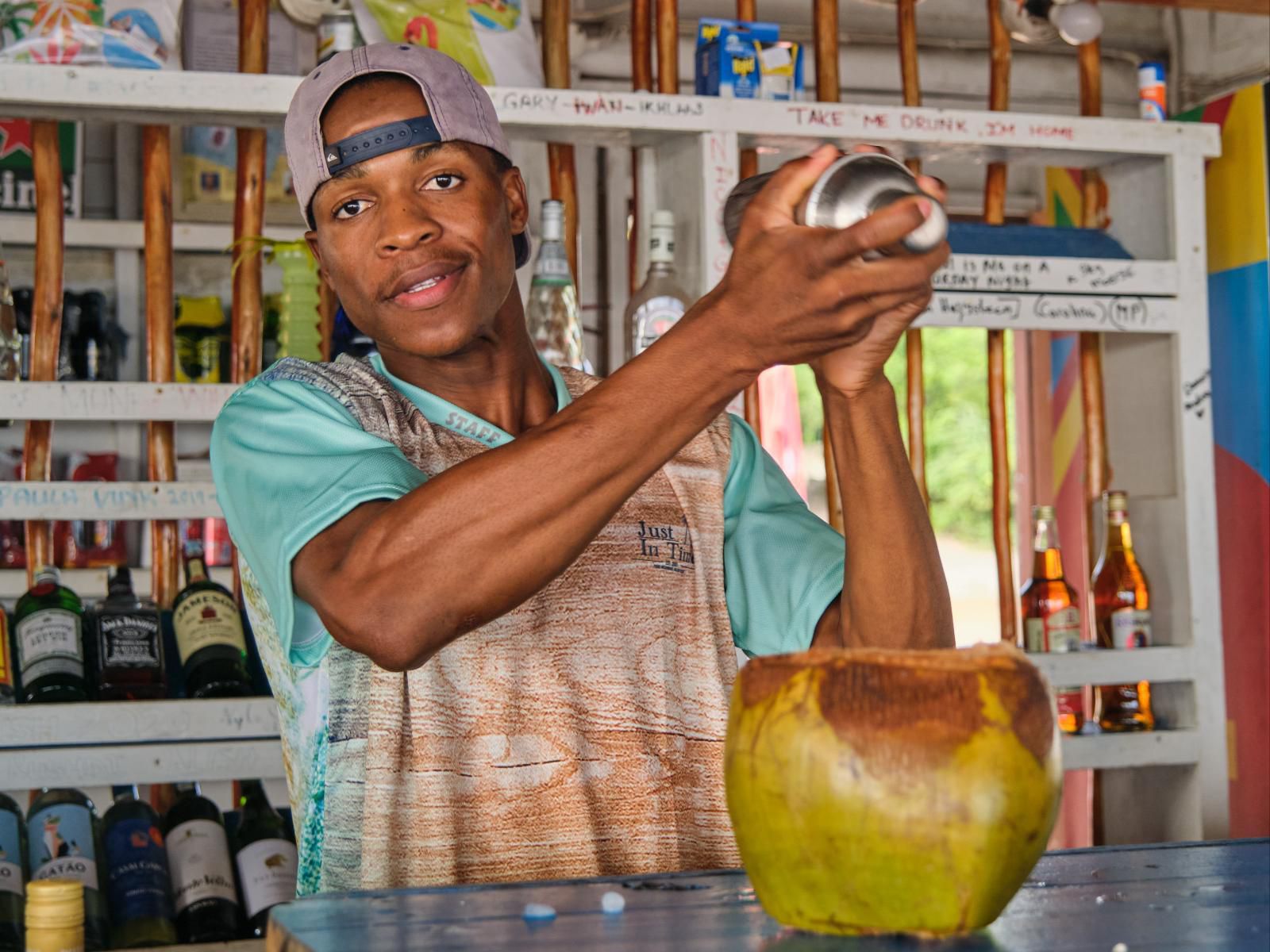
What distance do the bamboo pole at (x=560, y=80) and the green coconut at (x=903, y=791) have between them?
4.56ft

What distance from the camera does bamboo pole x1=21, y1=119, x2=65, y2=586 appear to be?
1783mm

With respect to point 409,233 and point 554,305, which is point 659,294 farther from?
point 409,233

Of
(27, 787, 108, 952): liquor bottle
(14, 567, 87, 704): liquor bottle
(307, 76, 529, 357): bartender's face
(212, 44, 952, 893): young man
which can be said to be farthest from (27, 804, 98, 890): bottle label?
(307, 76, 529, 357): bartender's face

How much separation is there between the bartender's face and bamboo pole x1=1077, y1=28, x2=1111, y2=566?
131 centimetres

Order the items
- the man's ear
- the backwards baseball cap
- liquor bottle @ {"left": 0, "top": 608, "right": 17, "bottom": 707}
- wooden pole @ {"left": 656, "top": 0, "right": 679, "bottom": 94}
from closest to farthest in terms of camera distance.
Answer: the backwards baseball cap → the man's ear → liquor bottle @ {"left": 0, "top": 608, "right": 17, "bottom": 707} → wooden pole @ {"left": 656, "top": 0, "right": 679, "bottom": 94}

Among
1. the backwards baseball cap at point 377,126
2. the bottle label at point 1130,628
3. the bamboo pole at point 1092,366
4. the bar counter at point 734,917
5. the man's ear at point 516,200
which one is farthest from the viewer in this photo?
the bamboo pole at point 1092,366

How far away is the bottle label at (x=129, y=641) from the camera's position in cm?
168

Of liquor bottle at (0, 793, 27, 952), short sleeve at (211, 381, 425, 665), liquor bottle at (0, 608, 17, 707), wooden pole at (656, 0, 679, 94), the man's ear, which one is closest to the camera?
short sleeve at (211, 381, 425, 665)

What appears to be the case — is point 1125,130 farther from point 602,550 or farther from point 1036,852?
point 1036,852

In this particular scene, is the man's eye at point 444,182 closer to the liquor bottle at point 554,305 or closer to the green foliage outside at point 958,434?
the liquor bottle at point 554,305

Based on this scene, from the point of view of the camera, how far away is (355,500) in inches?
32.7

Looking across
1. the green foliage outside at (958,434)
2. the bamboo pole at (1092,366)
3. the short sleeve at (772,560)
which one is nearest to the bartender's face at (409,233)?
the short sleeve at (772,560)

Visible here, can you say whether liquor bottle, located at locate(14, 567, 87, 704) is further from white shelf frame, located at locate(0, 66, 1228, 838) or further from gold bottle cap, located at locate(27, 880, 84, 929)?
gold bottle cap, located at locate(27, 880, 84, 929)

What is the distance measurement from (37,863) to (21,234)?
1.59 meters
